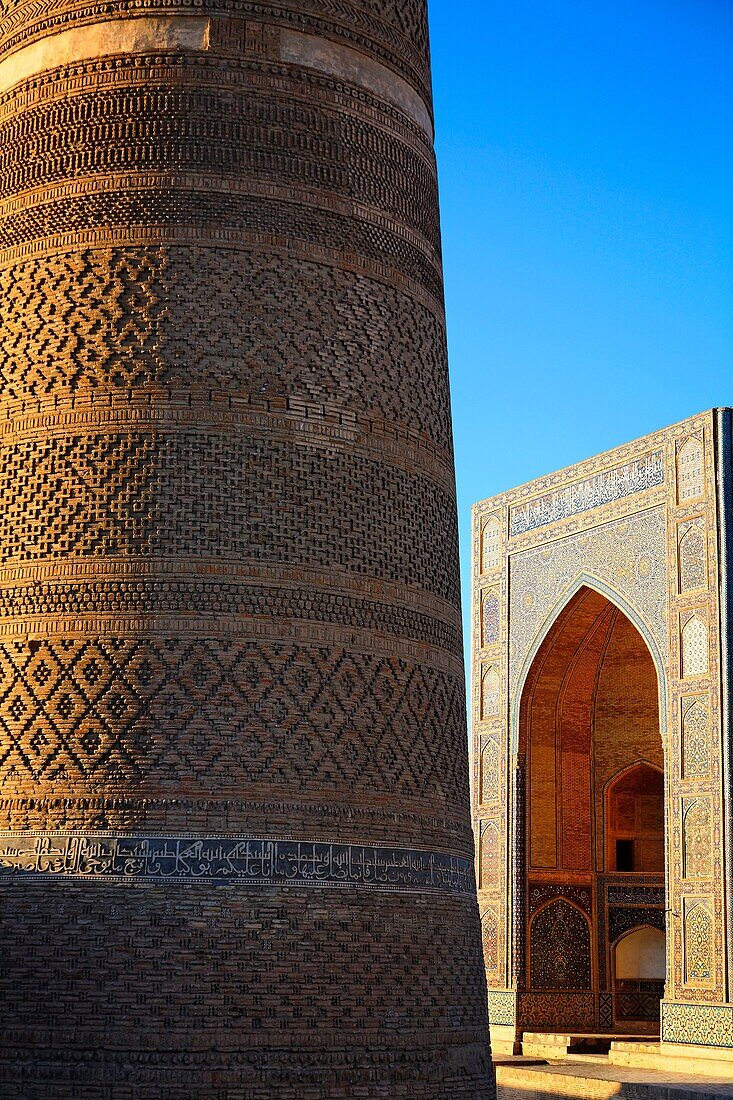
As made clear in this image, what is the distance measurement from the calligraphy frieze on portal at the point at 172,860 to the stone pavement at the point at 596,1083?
4119 mm

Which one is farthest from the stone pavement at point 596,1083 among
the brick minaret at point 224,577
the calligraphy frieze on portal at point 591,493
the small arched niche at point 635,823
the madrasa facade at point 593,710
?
the calligraphy frieze on portal at point 591,493

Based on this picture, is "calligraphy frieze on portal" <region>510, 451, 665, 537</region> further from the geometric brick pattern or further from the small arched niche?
the geometric brick pattern

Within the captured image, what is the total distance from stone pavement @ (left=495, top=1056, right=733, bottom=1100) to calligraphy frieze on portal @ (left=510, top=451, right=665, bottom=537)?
12.9ft

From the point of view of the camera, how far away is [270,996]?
3.93 meters

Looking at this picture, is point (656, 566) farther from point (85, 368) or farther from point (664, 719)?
Answer: point (85, 368)

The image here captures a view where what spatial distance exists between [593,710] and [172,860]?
26.1 feet

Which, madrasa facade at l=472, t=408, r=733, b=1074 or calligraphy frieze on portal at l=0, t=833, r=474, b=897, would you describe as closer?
calligraphy frieze on portal at l=0, t=833, r=474, b=897

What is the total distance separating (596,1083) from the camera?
8.27 meters

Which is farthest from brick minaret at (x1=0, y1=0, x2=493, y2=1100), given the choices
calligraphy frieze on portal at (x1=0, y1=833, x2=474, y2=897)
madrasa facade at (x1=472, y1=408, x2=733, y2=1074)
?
madrasa facade at (x1=472, y1=408, x2=733, y2=1074)

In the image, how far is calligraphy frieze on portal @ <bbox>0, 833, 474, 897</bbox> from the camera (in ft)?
13.0

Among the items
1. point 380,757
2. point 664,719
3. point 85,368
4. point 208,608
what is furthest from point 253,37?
point 664,719

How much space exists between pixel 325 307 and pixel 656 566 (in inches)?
221

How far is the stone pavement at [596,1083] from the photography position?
301 inches

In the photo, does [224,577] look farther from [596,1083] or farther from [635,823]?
[635,823]
